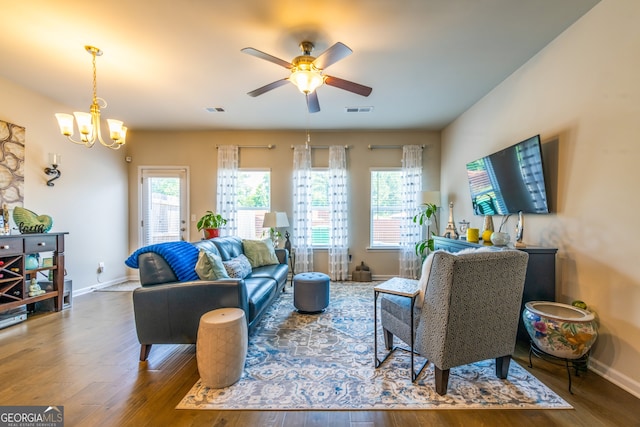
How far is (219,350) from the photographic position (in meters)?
1.93

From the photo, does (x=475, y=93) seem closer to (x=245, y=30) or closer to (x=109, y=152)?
(x=245, y=30)

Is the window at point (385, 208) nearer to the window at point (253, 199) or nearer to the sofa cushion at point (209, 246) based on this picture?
the window at point (253, 199)

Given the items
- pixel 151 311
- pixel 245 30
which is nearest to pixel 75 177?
pixel 151 311

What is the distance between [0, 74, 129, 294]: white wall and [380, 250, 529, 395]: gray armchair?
5.10m

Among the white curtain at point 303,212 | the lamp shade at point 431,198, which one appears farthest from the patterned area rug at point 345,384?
the lamp shade at point 431,198

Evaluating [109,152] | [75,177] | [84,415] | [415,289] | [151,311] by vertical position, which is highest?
[109,152]

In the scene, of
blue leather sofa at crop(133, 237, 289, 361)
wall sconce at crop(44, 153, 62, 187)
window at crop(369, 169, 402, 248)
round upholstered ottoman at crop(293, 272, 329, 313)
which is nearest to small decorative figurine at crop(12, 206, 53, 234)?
wall sconce at crop(44, 153, 62, 187)

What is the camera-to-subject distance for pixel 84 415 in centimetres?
169

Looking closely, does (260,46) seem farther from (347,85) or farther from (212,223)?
(212,223)

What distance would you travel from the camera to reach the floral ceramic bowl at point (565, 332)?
190 centimetres

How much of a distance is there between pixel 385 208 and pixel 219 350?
4131 millimetres

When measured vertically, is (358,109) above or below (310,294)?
above

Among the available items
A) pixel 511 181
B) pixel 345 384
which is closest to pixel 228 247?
pixel 345 384

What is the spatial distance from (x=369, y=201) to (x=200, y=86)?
11.4ft
